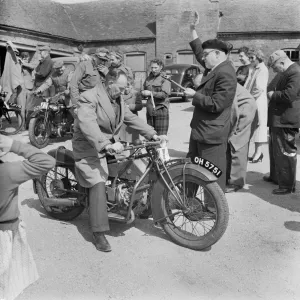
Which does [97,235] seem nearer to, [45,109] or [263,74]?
[263,74]

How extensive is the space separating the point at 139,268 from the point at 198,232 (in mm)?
920

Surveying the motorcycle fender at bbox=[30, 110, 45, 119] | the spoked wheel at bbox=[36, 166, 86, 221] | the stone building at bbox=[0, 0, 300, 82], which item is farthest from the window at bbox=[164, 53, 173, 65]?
the spoked wheel at bbox=[36, 166, 86, 221]

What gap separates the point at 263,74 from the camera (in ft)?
20.8

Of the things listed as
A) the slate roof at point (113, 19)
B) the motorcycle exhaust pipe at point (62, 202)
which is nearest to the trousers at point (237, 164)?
the motorcycle exhaust pipe at point (62, 202)

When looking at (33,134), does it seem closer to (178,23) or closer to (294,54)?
(178,23)

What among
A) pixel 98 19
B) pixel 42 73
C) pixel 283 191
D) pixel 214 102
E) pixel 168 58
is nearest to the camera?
pixel 214 102

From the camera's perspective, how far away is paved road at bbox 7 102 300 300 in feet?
9.78

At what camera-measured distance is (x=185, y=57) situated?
27.9 metres

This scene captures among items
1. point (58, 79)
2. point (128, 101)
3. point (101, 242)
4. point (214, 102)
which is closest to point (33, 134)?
point (58, 79)

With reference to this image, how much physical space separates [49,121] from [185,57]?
21.0m

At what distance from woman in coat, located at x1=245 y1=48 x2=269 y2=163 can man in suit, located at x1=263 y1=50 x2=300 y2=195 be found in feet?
3.40

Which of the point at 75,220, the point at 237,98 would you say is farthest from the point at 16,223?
the point at 237,98

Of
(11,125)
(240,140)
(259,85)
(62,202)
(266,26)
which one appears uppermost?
(266,26)

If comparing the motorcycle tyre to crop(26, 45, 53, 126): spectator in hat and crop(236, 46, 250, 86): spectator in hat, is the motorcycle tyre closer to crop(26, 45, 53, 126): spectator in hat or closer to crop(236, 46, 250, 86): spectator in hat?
crop(26, 45, 53, 126): spectator in hat
